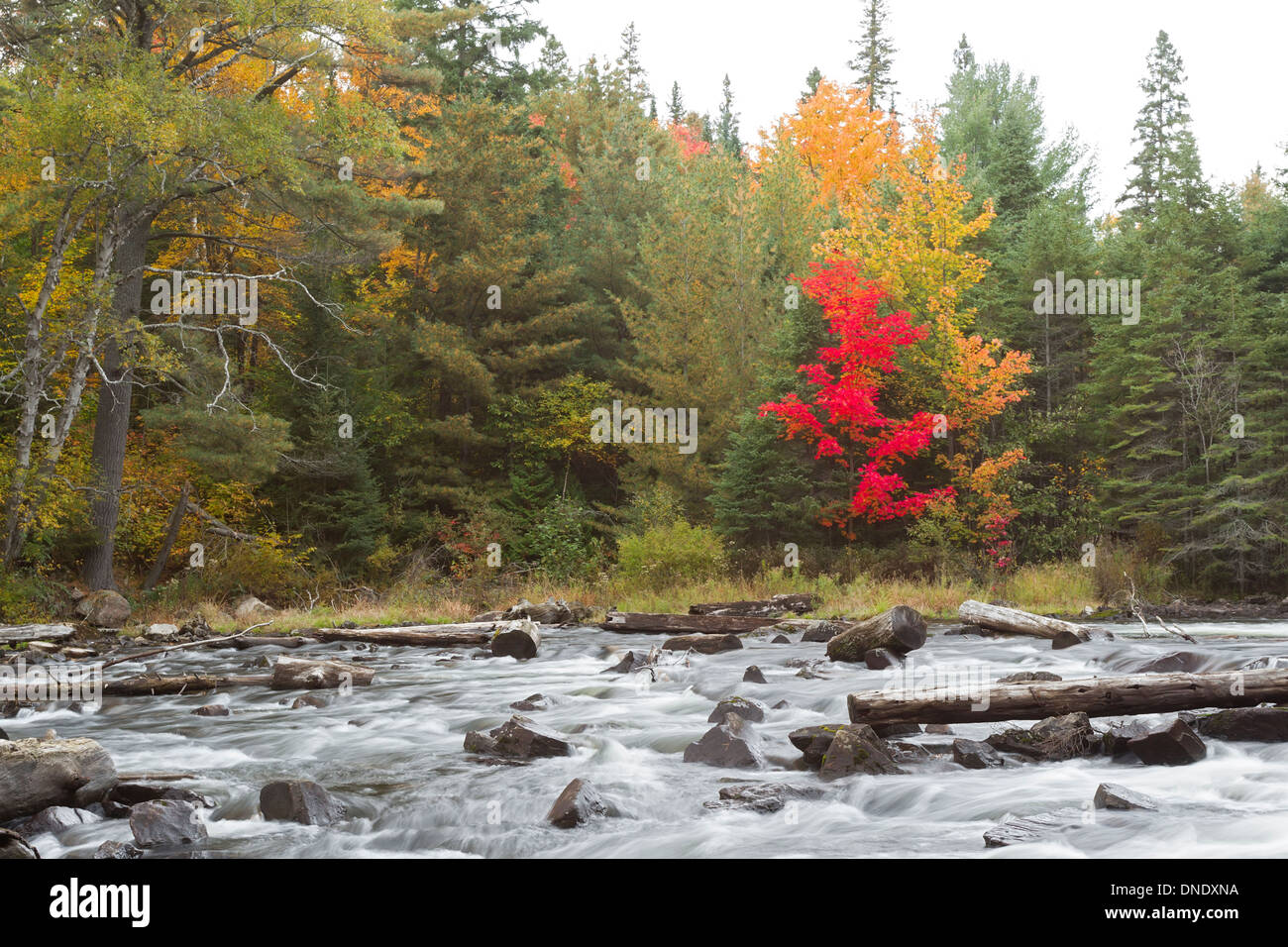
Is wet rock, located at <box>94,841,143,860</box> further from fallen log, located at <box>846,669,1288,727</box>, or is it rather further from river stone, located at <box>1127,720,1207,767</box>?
river stone, located at <box>1127,720,1207,767</box>

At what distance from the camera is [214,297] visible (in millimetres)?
27109

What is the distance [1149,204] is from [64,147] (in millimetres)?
41184

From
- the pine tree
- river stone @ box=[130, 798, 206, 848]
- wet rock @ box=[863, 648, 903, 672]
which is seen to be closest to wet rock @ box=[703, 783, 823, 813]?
river stone @ box=[130, 798, 206, 848]

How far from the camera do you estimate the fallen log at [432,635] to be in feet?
54.2

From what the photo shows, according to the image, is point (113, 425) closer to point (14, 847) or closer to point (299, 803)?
point (299, 803)

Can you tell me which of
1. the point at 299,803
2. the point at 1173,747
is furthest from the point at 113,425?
the point at 1173,747

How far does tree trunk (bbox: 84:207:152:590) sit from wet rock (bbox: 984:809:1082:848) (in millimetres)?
20498

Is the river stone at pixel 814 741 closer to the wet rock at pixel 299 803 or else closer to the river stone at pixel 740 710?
the river stone at pixel 740 710

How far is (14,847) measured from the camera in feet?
17.2

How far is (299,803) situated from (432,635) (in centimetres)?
1033

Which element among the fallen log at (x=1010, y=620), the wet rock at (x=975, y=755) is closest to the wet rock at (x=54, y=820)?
the wet rock at (x=975, y=755)

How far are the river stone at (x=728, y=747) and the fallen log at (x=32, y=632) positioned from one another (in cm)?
1333

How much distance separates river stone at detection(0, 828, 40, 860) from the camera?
5.19 metres
